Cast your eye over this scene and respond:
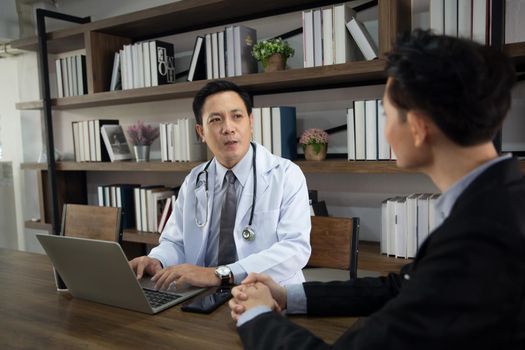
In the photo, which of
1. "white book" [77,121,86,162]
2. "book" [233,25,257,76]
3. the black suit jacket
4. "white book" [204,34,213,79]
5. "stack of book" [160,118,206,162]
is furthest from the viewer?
"white book" [77,121,86,162]

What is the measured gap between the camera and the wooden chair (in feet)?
5.22

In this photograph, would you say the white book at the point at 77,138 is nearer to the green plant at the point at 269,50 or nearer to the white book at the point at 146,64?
the white book at the point at 146,64

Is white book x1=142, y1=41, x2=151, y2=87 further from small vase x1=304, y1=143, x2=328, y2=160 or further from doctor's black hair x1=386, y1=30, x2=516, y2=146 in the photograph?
doctor's black hair x1=386, y1=30, x2=516, y2=146

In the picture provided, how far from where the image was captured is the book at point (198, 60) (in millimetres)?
2666

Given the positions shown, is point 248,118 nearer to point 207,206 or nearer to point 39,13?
point 207,206

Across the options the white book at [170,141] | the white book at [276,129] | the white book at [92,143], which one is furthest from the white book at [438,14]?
the white book at [92,143]

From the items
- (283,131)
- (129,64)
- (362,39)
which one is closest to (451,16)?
(362,39)

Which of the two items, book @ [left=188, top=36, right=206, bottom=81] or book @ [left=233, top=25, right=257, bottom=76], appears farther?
book @ [left=188, top=36, right=206, bottom=81]

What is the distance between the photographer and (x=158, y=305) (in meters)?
1.22

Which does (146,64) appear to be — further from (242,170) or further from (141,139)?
(242,170)

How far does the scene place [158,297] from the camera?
1.29 meters

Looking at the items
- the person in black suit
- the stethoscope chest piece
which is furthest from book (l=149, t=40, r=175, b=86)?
the person in black suit

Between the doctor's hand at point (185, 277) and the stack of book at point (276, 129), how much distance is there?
1.17 m

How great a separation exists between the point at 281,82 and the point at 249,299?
1577mm
